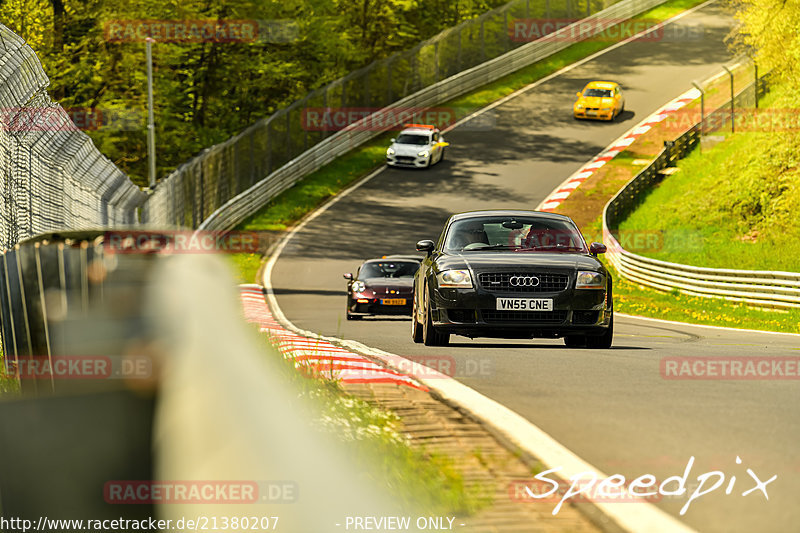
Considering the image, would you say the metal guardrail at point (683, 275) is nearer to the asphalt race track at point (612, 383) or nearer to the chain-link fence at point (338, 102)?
the asphalt race track at point (612, 383)

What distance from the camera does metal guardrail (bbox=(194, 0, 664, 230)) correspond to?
136 feet

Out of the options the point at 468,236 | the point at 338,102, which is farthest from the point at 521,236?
the point at 338,102

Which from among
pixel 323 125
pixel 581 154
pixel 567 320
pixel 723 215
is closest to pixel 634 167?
pixel 581 154

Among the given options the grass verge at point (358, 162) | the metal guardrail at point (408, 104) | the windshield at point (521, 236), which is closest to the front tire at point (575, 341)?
the windshield at point (521, 236)

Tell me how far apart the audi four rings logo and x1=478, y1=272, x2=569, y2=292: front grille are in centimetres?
2

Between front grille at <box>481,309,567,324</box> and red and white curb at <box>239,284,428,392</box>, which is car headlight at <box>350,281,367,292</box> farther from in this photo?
front grille at <box>481,309,567,324</box>

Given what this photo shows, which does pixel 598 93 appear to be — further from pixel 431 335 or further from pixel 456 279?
pixel 456 279

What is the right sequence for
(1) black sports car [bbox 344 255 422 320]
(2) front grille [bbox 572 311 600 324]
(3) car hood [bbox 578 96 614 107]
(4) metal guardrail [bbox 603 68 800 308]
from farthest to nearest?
1. (3) car hood [bbox 578 96 614 107]
2. (4) metal guardrail [bbox 603 68 800 308]
3. (1) black sports car [bbox 344 255 422 320]
4. (2) front grille [bbox 572 311 600 324]

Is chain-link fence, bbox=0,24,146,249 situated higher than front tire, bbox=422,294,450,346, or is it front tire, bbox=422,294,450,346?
chain-link fence, bbox=0,24,146,249

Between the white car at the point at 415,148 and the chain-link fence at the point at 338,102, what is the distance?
411cm

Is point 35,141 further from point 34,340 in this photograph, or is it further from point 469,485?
point 34,340

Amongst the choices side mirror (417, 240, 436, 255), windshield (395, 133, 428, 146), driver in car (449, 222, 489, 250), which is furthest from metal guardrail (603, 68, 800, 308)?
side mirror (417, 240, 436, 255)

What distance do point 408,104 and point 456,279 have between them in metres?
42.7

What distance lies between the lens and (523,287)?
12.0 m
